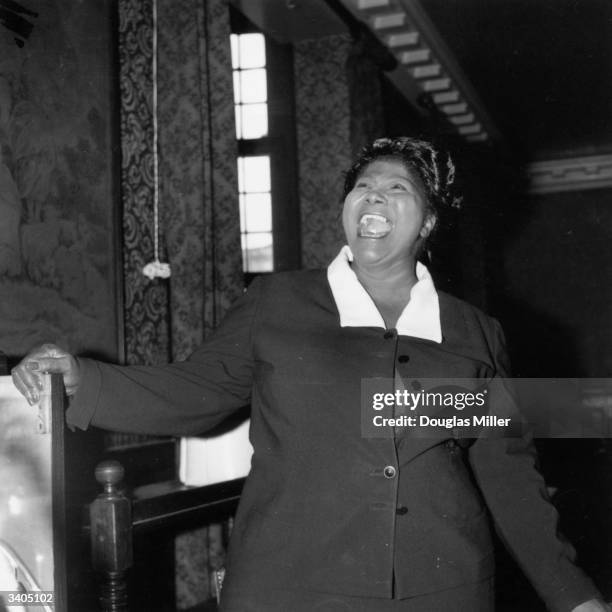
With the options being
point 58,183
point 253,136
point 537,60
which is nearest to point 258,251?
point 253,136

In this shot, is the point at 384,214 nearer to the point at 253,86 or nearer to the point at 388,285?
the point at 388,285

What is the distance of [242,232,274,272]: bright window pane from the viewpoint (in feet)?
17.1

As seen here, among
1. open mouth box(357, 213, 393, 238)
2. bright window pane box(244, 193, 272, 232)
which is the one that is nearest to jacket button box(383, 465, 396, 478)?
open mouth box(357, 213, 393, 238)

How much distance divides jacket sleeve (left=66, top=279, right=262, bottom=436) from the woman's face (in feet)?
0.86

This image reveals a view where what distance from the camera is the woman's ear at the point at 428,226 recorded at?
1.89 metres

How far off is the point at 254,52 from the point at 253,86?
0.23 m

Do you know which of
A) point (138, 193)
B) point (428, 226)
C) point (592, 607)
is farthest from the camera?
point (138, 193)

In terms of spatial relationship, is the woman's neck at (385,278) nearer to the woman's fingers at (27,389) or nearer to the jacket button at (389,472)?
the jacket button at (389,472)

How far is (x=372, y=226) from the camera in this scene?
1.76 meters

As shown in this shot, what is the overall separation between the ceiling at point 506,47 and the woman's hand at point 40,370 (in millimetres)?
3680

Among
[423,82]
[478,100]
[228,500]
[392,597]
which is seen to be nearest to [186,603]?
[228,500]

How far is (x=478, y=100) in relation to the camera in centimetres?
692

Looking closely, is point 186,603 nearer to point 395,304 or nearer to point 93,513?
point 93,513

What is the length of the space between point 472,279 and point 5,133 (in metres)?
6.26
